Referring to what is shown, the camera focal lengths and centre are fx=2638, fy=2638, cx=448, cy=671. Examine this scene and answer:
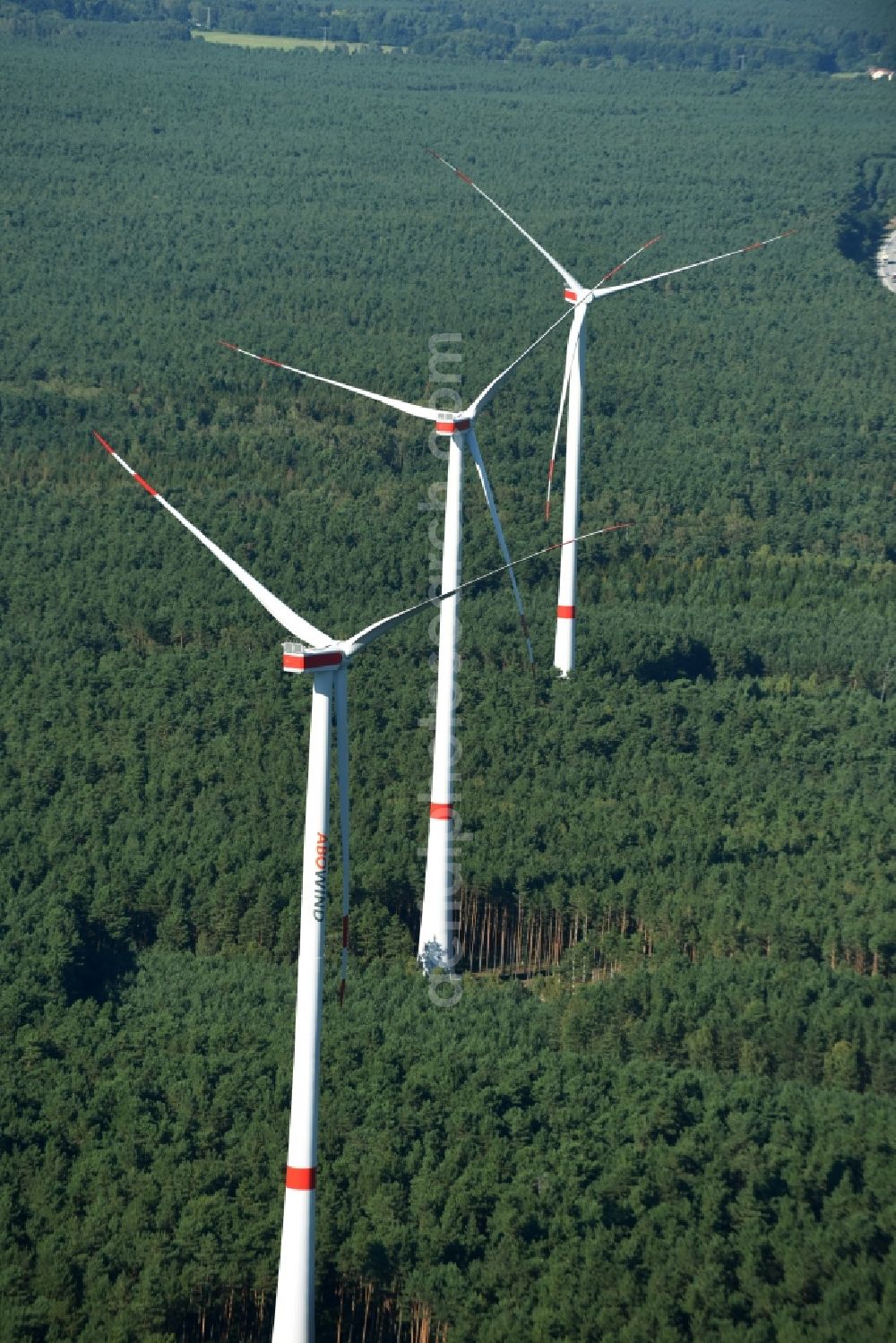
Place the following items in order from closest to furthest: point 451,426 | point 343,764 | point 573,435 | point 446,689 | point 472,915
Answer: point 343,764 → point 451,426 → point 446,689 → point 472,915 → point 573,435

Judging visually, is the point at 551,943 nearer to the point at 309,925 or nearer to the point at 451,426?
the point at 451,426

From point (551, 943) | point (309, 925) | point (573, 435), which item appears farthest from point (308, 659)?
point (573, 435)

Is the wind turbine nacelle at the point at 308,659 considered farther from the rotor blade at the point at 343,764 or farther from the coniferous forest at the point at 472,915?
the coniferous forest at the point at 472,915

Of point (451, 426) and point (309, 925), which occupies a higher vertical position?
point (451, 426)

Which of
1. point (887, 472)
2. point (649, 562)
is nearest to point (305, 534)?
point (649, 562)

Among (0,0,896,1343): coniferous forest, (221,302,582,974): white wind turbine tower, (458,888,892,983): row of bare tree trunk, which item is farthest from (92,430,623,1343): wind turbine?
(458,888,892,983): row of bare tree trunk

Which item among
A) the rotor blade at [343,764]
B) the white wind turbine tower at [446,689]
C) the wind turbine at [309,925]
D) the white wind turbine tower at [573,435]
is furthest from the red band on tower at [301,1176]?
the white wind turbine tower at [573,435]

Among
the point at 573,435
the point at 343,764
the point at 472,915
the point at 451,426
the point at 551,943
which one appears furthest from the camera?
the point at 573,435

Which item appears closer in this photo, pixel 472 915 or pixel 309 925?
pixel 309 925
